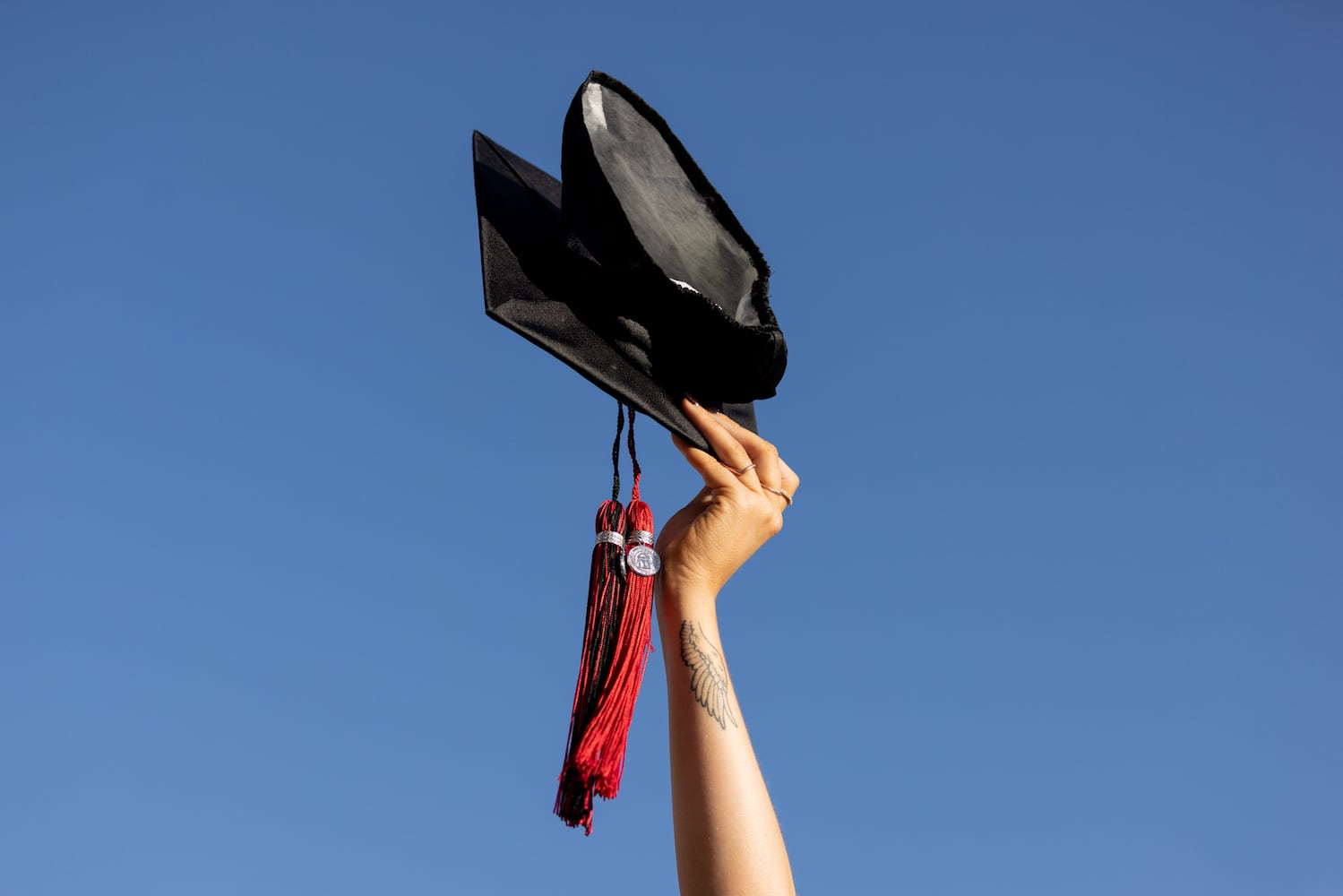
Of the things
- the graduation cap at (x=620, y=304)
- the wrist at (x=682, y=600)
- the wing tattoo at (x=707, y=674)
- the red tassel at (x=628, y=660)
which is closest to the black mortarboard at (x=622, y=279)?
the graduation cap at (x=620, y=304)

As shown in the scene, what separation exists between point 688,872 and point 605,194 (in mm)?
1774

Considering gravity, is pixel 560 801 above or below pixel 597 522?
below

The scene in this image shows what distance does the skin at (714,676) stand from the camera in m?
2.62

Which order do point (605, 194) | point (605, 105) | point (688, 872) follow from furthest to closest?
point (605, 105) → point (605, 194) → point (688, 872)

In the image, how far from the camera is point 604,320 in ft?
11.2

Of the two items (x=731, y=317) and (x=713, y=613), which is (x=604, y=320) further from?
(x=713, y=613)

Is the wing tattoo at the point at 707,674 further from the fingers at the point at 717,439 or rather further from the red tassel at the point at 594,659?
the fingers at the point at 717,439

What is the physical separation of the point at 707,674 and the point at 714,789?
0.33 metres

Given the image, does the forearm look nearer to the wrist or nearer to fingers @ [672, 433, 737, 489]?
the wrist

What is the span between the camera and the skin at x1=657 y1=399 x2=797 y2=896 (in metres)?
2.62

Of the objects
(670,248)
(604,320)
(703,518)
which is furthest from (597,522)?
(670,248)

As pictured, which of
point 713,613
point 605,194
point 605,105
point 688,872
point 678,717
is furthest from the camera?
point 605,105

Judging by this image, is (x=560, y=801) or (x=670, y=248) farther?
(x=670, y=248)

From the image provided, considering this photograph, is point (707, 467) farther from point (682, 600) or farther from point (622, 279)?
point (622, 279)
